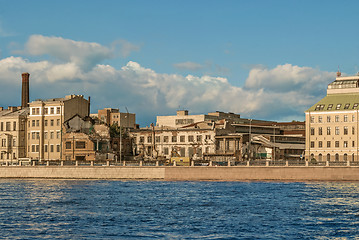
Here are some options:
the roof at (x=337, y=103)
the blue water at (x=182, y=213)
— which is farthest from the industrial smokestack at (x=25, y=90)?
the blue water at (x=182, y=213)

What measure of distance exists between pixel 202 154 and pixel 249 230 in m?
91.8

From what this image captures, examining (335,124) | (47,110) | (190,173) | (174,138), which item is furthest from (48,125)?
(335,124)

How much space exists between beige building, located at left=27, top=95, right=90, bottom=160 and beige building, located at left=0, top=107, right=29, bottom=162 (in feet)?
5.46

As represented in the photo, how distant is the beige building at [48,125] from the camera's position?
464 ft

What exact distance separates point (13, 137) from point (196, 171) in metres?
53.4

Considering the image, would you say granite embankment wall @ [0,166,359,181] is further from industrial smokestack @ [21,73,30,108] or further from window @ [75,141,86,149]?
industrial smokestack @ [21,73,30,108]

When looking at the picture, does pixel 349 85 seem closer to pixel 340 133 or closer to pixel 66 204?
pixel 340 133

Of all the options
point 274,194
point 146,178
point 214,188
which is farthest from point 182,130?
point 274,194

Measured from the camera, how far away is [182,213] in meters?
60.2

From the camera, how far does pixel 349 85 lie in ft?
465

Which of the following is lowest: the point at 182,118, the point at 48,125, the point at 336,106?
the point at 48,125

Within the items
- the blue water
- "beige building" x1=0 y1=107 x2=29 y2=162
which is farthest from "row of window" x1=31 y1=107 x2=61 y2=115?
the blue water

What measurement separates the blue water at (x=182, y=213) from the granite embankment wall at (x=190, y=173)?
50.3 feet

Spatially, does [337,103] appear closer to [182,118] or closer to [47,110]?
[182,118]
